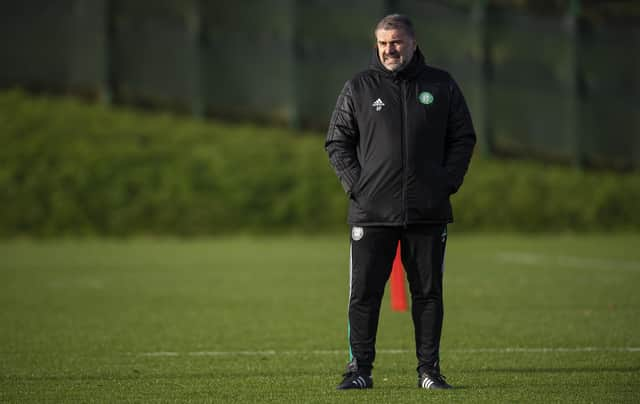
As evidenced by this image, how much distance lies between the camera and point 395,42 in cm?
662

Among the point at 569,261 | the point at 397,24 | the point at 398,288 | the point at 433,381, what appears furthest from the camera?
the point at 569,261

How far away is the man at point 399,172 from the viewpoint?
6.68 meters

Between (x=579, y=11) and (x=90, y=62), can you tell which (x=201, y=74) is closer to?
(x=90, y=62)

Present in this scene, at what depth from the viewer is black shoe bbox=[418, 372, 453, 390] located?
6.79 m

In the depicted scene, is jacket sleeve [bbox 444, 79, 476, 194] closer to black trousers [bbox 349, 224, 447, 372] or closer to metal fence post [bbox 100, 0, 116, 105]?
black trousers [bbox 349, 224, 447, 372]

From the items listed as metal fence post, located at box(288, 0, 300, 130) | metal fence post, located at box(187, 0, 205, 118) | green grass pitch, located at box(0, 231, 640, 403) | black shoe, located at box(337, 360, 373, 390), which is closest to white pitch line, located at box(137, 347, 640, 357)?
green grass pitch, located at box(0, 231, 640, 403)

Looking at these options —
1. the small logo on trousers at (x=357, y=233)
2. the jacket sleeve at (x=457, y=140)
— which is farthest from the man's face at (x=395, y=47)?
the small logo on trousers at (x=357, y=233)

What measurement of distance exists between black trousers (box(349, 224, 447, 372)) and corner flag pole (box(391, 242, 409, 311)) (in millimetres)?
3477

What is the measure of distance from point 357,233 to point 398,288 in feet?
13.8

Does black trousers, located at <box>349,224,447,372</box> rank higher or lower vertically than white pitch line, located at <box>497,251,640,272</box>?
higher

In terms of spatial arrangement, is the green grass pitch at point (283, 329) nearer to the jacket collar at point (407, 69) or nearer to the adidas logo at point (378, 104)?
the adidas logo at point (378, 104)

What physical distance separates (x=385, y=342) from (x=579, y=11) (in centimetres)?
1722

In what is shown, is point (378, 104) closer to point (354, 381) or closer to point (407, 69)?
point (407, 69)

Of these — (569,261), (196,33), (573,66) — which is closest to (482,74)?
(573,66)
